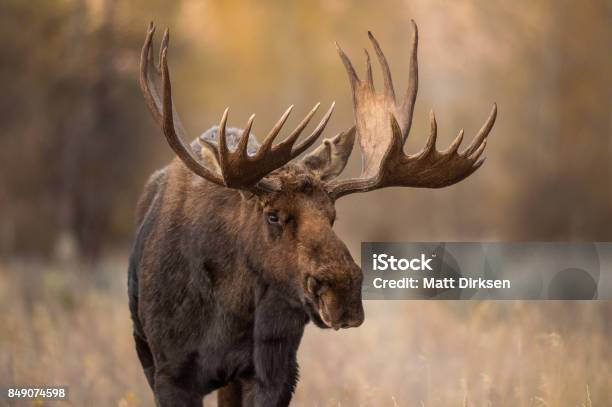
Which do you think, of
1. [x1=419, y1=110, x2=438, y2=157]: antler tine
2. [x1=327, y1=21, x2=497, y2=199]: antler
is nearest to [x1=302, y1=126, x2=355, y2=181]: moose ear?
[x1=327, y1=21, x2=497, y2=199]: antler

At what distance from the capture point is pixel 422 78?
835 inches

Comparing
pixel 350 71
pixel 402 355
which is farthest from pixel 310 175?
pixel 402 355

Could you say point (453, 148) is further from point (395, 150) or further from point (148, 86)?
point (148, 86)

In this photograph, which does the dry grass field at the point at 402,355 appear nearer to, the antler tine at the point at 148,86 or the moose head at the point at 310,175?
the moose head at the point at 310,175

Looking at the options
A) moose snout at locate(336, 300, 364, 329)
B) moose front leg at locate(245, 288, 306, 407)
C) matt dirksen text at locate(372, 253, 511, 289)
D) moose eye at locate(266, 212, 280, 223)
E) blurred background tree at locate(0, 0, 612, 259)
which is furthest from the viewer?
blurred background tree at locate(0, 0, 612, 259)

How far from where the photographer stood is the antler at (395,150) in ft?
16.6

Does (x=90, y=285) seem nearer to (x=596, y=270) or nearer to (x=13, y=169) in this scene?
(x=13, y=169)

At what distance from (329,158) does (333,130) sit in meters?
15.8

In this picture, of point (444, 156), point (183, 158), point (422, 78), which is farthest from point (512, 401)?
point (422, 78)

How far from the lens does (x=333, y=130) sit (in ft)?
68.6

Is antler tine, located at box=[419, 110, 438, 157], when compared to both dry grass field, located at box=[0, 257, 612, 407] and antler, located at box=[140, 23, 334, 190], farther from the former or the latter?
dry grass field, located at box=[0, 257, 612, 407]

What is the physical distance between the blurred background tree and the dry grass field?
4651 mm

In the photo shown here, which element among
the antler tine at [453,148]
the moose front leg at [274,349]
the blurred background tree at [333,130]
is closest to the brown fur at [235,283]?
the moose front leg at [274,349]

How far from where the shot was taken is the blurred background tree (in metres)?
15.2
